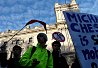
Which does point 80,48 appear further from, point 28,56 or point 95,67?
point 28,56

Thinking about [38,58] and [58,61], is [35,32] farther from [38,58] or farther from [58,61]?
[38,58]

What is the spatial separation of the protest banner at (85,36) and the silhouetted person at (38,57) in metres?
0.82

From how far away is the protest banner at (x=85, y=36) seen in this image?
16.7 ft

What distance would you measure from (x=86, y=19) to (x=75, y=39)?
727 millimetres

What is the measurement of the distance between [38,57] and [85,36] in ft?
3.76

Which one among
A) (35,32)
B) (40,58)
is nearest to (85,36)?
(40,58)

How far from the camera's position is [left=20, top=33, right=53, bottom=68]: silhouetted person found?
5616 mm

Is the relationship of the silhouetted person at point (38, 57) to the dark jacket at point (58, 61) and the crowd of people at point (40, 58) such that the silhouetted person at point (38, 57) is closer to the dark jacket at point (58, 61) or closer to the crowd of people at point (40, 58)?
the crowd of people at point (40, 58)

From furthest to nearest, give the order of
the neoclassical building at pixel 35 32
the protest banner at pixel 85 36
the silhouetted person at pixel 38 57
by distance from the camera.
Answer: the neoclassical building at pixel 35 32 < the silhouetted person at pixel 38 57 < the protest banner at pixel 85 36

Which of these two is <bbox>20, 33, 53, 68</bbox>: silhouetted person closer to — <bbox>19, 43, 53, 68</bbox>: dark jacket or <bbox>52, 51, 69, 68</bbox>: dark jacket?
<bbox>19, 43, 53, 68</bbox>: dark jacket

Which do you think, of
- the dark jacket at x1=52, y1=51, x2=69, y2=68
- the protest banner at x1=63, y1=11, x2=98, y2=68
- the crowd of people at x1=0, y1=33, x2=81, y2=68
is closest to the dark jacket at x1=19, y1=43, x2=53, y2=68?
the crowd of people at x1=0, y1=33, x2=81, y2=68

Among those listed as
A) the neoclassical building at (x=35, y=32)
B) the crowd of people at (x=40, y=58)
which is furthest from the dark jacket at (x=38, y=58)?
the neoclassical building at (x=35, y=32)

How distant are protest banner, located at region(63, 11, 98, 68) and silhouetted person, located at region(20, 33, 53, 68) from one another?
821 mm

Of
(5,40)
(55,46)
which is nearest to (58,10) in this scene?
(5,40)
